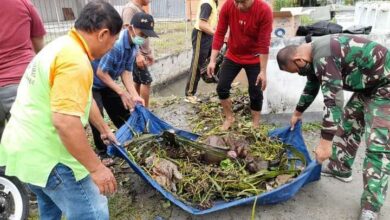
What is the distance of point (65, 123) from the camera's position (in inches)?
59.9

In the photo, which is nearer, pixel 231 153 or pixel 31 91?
pixel 31 91

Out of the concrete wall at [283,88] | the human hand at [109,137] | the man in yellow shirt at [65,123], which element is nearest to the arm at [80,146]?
the man in yellow shirt at [65,123]

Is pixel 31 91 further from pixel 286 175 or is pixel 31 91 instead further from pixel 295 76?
pixel 295 76

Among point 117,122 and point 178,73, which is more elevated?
point 117,122

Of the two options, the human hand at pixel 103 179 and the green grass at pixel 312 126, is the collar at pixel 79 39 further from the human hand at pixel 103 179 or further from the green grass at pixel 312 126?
the green grass at pixel 312 126

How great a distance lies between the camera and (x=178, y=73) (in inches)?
326

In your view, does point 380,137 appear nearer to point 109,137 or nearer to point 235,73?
point 235,73

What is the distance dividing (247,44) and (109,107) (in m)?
1.71

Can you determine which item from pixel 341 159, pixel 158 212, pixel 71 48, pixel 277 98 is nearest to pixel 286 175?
pixel 341 159

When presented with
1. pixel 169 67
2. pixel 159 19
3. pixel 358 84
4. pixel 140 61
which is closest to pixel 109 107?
pixel 140 61

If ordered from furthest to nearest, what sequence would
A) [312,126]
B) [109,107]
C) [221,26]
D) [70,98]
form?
1. [312,126]
2. [221,26]
3. [109,107]
4. [70,98]

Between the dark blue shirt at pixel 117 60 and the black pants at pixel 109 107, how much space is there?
4.5 inches

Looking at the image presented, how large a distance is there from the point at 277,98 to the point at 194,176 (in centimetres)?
206

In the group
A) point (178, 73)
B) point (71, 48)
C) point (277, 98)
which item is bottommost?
point (178, 73)
